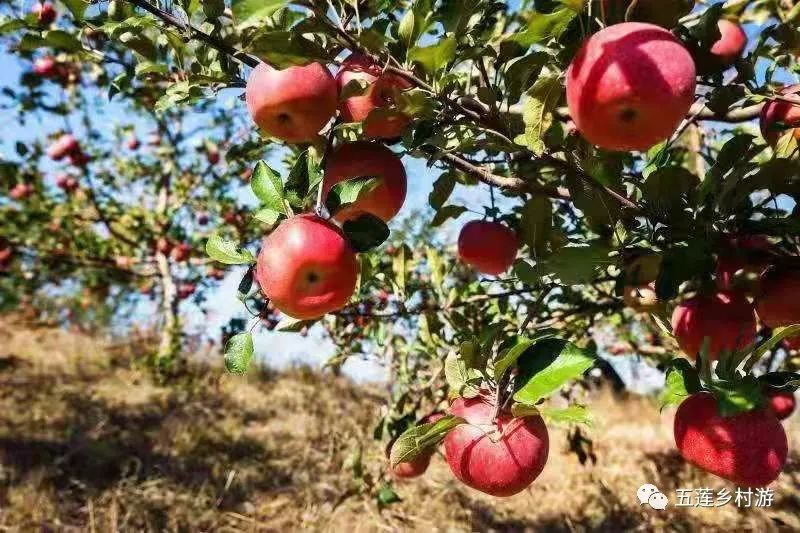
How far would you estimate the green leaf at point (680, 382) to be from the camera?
3.06ft

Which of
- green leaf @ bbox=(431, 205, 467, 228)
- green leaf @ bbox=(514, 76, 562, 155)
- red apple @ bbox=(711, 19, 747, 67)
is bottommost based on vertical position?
green leaf @ bbox=(514, 76, 562, 155)

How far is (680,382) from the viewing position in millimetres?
950

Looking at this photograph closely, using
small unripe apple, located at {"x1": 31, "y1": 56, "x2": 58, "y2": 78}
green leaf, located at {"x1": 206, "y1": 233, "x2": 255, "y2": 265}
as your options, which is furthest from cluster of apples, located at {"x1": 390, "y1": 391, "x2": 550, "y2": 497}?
small unripe apple, located at {"x1": 31, "y1": 56, "x2": 58, "y2": 78}

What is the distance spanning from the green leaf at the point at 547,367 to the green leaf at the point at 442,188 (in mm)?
566

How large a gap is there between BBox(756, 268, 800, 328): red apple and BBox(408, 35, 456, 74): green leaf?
0.83 meters

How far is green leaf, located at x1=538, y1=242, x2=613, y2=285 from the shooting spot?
0.98 meters

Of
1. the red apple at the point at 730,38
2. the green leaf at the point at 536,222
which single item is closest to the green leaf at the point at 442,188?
the green leaf at the point at 536,222

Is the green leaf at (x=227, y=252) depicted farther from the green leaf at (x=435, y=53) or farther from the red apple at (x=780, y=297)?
the red apple at (x=780, y=297)

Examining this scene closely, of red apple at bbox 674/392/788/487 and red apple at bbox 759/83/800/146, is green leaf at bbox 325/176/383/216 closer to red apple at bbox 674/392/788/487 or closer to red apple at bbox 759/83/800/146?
red apple at bbox 674/392/788/487

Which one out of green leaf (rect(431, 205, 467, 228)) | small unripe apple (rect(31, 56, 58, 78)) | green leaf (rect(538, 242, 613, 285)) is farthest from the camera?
small unripe apple (rect(31, 56, 58, 78))

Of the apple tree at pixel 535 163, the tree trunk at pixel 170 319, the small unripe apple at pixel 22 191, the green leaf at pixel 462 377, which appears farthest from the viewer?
the tree trunk at pixel 170 319

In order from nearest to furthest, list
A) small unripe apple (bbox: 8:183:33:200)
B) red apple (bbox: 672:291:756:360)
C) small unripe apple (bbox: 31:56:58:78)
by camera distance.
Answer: red apple (bbox: 672:291:756:360) < small unripe apple (bbox: 31:56:58:78) < small unripe apple (bbox: 8:183:33:200)

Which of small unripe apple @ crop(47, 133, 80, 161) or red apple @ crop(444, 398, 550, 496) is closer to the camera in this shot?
red apple @ crop(444, 398, 550, 496)

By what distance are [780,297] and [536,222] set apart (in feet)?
1.64
